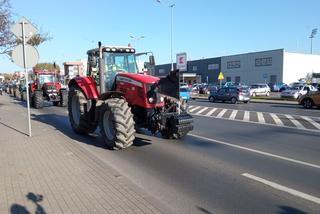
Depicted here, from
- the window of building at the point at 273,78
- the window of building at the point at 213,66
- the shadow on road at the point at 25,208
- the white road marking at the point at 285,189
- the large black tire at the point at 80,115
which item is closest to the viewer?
the shadow on road at the point at 25,208

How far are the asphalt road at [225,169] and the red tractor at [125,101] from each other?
56cm

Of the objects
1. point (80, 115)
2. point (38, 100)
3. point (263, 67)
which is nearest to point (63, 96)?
point (38, 100)

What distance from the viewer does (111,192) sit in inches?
218

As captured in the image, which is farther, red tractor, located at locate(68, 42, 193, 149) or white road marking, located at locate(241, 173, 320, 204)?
red tractor, located at locate(68, 42, 193, 149)

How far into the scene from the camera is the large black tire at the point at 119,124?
863cm

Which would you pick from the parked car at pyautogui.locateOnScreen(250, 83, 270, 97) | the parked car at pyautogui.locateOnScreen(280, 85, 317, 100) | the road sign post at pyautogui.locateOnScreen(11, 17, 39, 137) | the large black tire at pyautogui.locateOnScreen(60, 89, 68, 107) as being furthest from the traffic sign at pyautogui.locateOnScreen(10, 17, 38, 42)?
the parked car at pyautogui.locateOnScreen(250, 83, 270, 97)

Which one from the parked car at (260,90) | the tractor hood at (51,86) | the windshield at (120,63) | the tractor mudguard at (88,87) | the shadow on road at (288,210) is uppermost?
the windshield at (120,63)

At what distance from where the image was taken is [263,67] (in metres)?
69.6

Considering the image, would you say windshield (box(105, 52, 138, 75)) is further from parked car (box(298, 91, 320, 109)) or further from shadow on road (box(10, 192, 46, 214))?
parked car (box(298, 91, 320, 109))

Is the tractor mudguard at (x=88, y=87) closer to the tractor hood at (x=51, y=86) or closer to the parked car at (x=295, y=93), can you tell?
the tractor hood at (x=51, y=86)

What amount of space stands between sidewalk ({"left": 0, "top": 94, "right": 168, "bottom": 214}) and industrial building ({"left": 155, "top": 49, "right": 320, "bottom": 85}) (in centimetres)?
5573

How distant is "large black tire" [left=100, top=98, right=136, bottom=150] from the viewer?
8633 mm

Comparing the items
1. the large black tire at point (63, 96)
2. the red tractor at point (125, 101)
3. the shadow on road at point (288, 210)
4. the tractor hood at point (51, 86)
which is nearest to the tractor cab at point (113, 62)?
the red tractor at point (125, 101)

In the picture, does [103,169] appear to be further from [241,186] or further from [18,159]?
[241,186]
